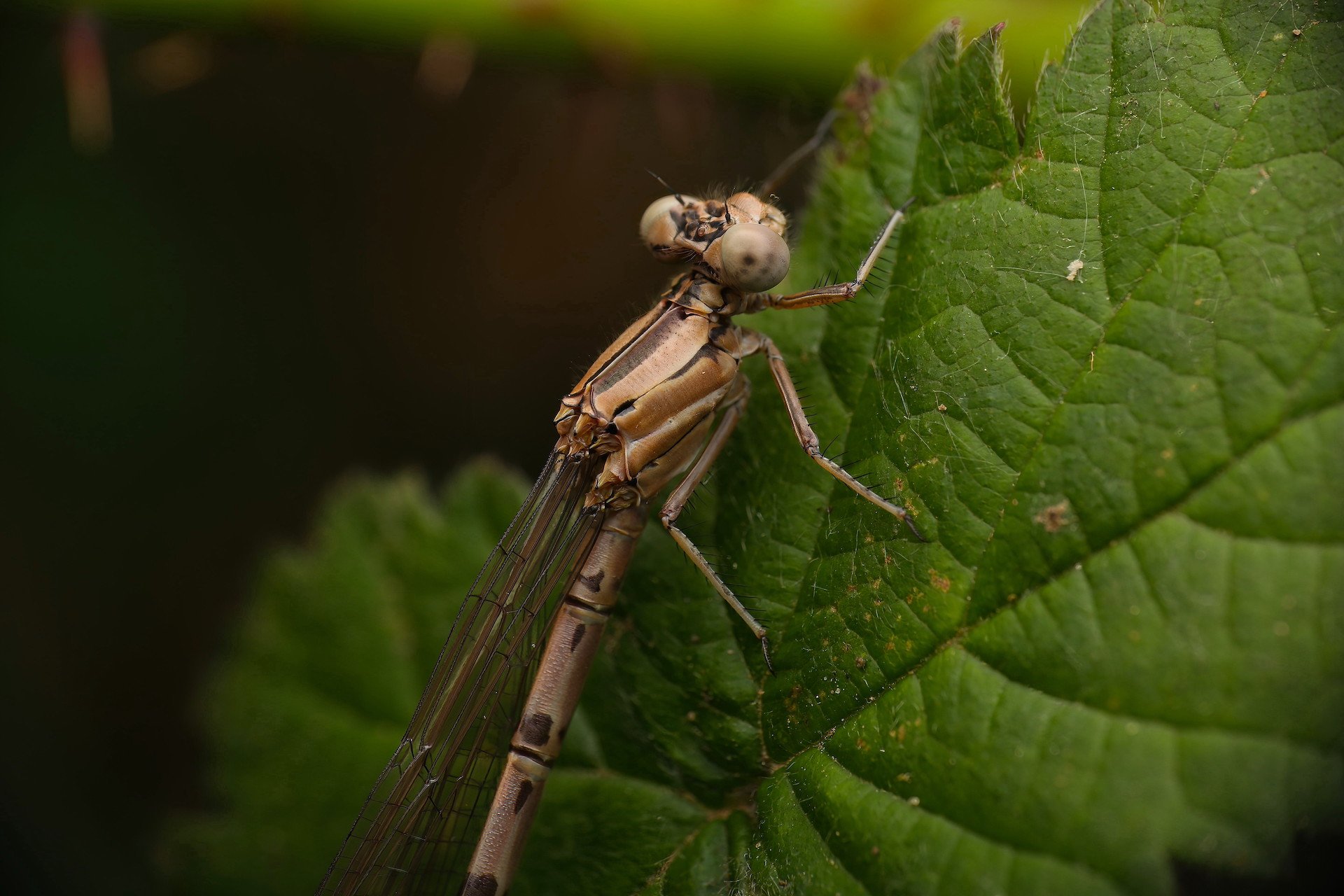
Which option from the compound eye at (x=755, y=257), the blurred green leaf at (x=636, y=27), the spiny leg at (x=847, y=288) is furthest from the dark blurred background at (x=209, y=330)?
the spiny leg at (x=847, y=288)

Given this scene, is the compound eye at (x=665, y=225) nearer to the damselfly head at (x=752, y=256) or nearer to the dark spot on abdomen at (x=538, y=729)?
the damselfly head at (x=752, y=256)

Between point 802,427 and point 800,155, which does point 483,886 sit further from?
point 800,155

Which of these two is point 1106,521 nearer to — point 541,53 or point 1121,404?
point 1121,404

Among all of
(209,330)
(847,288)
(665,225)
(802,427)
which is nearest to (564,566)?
(802,427)

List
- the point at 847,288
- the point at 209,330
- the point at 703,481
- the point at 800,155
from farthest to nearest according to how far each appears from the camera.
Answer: the point at 209,330 → the point at 800,155 → the point at 703,481 → the point at 847,288

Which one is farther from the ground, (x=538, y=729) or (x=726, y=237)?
(x=726, y=237)

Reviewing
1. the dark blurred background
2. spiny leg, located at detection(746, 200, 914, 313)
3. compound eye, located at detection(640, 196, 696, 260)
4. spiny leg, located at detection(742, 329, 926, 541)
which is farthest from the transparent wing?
the dark blurred background
